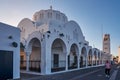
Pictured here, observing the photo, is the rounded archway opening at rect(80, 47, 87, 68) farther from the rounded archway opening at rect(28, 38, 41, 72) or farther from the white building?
the white building

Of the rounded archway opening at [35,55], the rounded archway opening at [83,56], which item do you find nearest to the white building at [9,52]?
the rounded archway opening at [35,55]

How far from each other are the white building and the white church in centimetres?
460

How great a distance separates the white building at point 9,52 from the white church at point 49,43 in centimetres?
460

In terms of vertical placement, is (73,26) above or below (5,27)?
above

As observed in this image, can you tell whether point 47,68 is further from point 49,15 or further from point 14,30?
point 49,15

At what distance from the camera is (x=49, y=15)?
31.2 m

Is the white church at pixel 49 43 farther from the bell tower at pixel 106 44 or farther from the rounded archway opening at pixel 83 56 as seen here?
the bell tower at pixel 106 44

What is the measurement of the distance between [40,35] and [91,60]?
22572 millimetres

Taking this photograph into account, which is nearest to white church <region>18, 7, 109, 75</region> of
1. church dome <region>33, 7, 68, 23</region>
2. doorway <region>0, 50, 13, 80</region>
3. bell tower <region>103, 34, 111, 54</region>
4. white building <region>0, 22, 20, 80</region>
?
church dome <region>33, 7, 68, 23</region>

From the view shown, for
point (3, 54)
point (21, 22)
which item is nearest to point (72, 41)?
point (21, 22)

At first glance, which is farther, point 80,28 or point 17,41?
point 80,28

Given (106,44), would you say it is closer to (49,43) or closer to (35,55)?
(35,55)

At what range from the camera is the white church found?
20797mm

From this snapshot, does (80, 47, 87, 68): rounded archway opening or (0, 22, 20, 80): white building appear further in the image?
(80, 47, 87, 68): rounded archway opening
